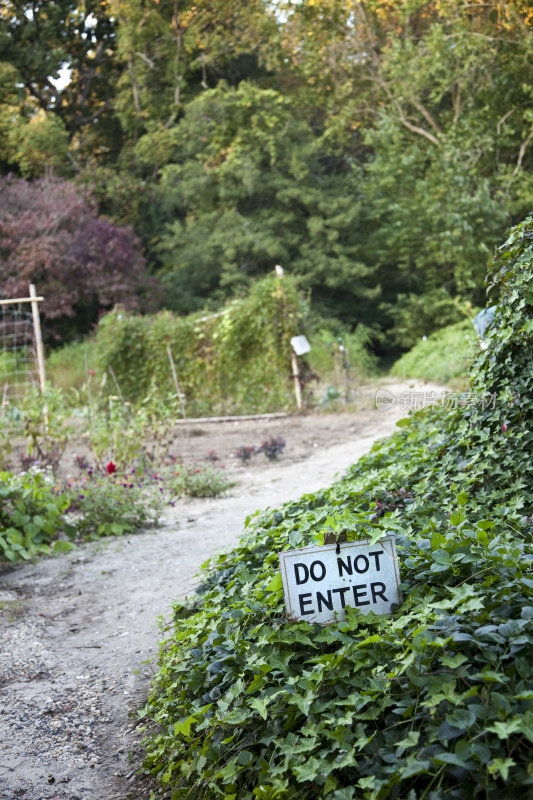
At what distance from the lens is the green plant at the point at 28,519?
4914 millimetres

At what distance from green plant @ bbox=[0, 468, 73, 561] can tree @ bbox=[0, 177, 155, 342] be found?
34.1 ft

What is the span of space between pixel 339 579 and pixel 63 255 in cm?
1422

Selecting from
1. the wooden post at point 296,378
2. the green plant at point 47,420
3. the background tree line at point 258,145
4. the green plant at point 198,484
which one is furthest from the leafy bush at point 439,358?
the green plant at point 47,420

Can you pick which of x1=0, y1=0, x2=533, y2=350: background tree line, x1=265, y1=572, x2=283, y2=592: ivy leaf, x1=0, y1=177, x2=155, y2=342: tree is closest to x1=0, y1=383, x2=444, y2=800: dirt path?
x1=265, y1=572, x2=283, y2=592: ivy leaf

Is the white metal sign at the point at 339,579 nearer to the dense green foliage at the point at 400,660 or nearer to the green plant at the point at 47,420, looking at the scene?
the dense green foliage at the point at 400,660

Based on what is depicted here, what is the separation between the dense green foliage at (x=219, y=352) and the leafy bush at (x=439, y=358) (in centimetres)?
238

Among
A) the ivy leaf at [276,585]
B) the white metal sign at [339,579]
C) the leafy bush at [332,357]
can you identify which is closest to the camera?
the white metal sign at [339,579]

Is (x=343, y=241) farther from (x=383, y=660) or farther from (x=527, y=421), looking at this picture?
(x=383, y=660)

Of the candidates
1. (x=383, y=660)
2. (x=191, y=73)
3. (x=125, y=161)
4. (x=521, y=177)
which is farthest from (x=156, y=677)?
(x=191, y=73)

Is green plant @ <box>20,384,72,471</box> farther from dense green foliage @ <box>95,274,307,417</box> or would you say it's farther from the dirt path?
dense green foliage @ <box>95,274,307,417</box>

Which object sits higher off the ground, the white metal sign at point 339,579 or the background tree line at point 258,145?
the background tree line at point 258,145

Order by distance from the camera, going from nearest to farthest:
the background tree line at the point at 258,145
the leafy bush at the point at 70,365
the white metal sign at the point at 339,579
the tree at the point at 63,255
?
the white metal sign at the point at 339,579
the leafy bush at the point at 70,365
the tree at the point at 63,255
the background tree line at the point at 258,145

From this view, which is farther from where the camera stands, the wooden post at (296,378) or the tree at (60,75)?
the tree at (60,75)

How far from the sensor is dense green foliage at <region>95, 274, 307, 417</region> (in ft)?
35.2
